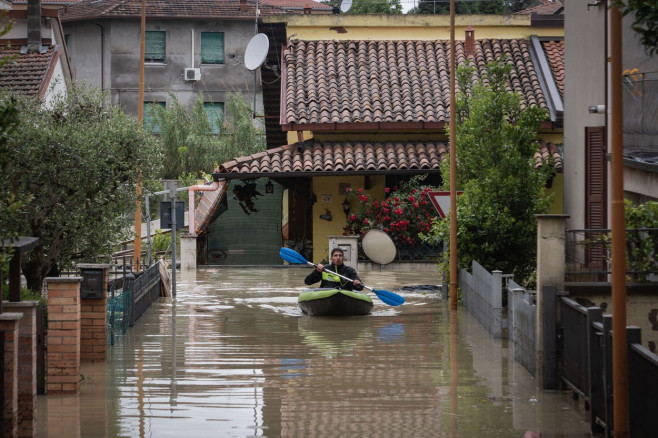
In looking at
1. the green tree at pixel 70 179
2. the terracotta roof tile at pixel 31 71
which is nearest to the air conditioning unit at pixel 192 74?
the terracotta roof tile at pixel 31 71

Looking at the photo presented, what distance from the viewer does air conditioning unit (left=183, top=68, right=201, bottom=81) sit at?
1954 inches

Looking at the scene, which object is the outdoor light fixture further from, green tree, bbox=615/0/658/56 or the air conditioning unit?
green tree, bbox=615/0/658/56

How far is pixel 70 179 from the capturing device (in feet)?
55.6

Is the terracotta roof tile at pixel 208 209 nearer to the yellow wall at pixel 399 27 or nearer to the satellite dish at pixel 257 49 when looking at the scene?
the yellow wall at pixel 399 27

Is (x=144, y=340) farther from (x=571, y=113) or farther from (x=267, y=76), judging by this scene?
(x=267, y=76)

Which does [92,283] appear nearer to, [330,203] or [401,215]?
[401,215]

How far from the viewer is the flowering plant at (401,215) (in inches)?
1164

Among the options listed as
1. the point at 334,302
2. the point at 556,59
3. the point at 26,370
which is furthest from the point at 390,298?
the point at 556,59

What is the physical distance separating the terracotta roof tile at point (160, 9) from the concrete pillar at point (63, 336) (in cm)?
3822

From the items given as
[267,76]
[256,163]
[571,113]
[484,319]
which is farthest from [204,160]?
[484,319]

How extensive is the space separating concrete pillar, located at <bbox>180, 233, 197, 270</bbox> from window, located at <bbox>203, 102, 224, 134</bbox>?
17.4 m

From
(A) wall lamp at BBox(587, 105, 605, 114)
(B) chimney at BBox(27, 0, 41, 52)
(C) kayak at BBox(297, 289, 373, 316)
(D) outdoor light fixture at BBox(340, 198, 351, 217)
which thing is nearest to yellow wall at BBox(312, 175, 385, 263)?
(D) outdoor light fixture at BBox(340, 198, 351, 217)

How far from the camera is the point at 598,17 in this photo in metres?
20.1

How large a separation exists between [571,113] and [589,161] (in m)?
2.19
